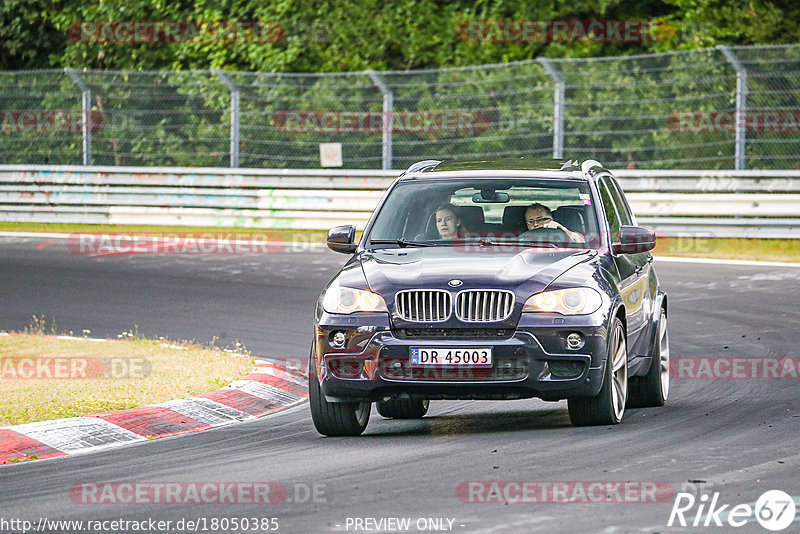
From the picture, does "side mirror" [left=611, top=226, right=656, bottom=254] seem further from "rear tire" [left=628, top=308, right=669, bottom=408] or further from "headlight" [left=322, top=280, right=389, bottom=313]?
"headlight" [left=322, top=280, right=389, bottom=313]

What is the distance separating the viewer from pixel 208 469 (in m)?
7.62

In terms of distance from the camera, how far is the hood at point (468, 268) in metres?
8.32

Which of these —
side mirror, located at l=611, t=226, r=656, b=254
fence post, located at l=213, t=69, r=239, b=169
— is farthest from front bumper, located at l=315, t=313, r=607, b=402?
fence post, located at l=213, t=69, r=239, b=169

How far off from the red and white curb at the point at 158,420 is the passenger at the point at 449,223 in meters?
1.76

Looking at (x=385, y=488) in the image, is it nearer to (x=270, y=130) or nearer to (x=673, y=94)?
(x=673, y=94)

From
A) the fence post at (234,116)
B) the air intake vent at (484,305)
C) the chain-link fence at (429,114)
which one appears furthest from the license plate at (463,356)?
the fence post at (234,116)

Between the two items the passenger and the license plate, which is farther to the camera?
the passenger

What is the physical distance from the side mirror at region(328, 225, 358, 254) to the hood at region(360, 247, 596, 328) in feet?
1.38

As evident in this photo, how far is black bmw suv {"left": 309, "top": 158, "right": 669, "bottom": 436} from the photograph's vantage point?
26.9 feet

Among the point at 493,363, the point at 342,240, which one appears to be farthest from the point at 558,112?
the point at 493,363

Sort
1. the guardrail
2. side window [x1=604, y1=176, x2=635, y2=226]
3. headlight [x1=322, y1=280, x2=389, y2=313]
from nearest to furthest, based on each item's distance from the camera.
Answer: headlight [x1=322, y1=280, x2=389, y2=313], side window [x1=604, y1=176, x2=635, y2=226], the guardrail

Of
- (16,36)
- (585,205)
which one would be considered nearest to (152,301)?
(585,205)

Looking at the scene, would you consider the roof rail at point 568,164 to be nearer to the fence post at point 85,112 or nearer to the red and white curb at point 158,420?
the red and white curb at point 158,420

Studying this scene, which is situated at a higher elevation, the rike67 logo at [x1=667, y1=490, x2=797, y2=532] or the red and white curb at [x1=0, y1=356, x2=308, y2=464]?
the rike67 logo at [x1=667, y1=490, x2=797, y2=532]
